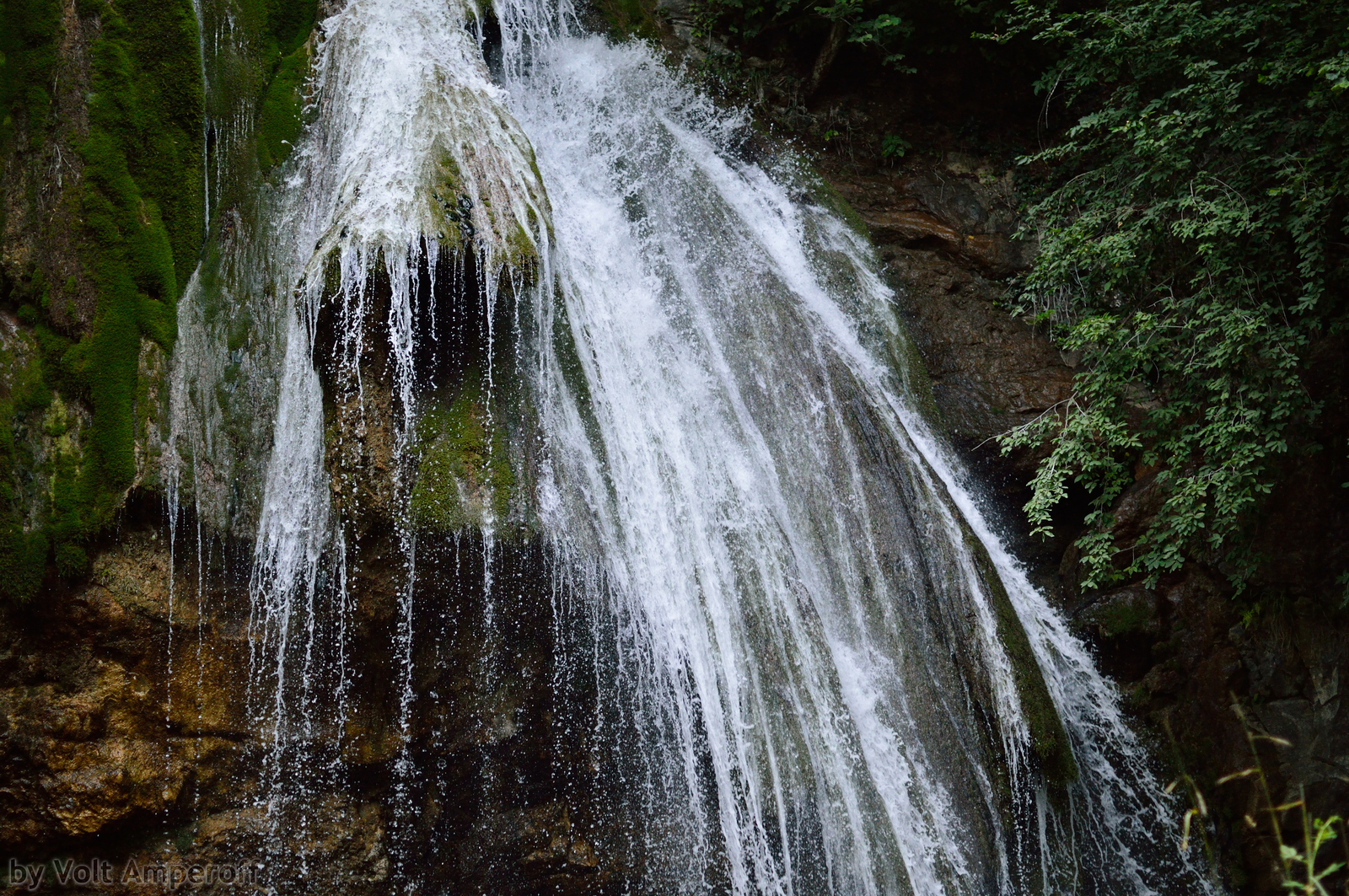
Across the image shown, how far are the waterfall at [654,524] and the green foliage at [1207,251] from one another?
1011 millimetres

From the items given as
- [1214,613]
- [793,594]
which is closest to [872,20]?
[793,594]

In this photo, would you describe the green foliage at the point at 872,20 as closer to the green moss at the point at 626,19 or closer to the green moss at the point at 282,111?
the green moss at the point at 626,19

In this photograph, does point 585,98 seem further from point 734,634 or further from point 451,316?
point 734,634

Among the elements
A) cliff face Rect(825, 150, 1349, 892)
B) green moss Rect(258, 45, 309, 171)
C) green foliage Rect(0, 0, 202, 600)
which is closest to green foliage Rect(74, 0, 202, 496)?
green foliage Rect(0, 0, 202, 600)

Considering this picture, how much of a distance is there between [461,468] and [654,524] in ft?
3.88

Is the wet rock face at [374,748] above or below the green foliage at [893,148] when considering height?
below

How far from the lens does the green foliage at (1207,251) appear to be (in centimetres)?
455

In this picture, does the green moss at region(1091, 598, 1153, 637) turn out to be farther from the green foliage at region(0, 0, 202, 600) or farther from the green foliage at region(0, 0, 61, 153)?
the green foliage at region(0, 0, 61, 153)

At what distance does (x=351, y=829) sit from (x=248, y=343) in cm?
305

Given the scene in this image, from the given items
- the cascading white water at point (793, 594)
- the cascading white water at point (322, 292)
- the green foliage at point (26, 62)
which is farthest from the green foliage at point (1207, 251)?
the green foliage at point (26, 62)

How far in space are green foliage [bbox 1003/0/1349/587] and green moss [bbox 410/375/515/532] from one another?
3118 mm

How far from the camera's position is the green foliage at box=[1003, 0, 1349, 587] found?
455 centimetres

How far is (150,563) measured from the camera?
4.73 meters

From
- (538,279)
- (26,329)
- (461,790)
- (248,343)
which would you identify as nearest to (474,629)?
(461,790)
